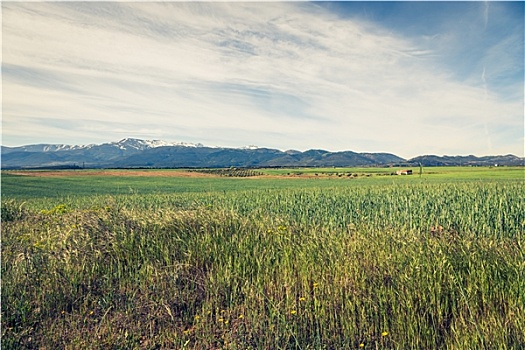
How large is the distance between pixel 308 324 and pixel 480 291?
233cm

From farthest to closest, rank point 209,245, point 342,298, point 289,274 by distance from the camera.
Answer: point 209,245 < point 289,274 < point 342,298

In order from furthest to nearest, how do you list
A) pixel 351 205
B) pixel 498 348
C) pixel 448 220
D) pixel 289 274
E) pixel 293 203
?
1. pixel 293 203
2. pixel 351 205
3. pixel 448 220
4. pixel 289 274
5. pixel 498 348

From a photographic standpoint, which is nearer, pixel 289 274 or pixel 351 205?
pixel 289 274

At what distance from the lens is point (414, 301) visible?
4.50 metres

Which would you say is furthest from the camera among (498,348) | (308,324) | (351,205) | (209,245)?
(351,205)

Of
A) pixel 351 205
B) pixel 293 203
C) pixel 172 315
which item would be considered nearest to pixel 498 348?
pixel 172 315

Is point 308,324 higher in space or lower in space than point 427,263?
lower

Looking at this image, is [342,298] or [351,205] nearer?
[342,298]

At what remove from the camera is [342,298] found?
4645mm

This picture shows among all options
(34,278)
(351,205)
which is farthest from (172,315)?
(351,205)

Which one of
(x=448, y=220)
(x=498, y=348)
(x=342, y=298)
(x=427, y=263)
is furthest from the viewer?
(x=448, y=220)

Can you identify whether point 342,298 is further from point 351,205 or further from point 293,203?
point 293,203

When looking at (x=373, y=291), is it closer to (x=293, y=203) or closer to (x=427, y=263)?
(x=427, y=263)

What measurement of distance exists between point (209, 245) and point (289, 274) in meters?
1.80
